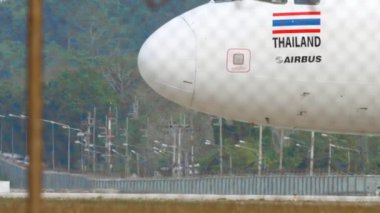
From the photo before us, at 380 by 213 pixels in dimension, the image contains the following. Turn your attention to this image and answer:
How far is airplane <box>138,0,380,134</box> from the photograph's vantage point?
24688 millimetres

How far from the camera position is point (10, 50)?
4397 inches

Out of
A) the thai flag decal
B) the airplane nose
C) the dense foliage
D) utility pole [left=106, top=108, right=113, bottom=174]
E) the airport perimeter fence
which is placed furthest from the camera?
utility pole [left=106, top=108, right=113, bottom=174]

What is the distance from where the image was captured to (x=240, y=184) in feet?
167

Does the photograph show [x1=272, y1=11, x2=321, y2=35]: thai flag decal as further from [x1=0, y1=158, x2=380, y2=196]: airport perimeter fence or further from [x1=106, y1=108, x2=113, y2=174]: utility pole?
[x1=106, y1=108, x2=113, y2=174]: utility pole

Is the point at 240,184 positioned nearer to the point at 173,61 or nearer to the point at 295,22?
the point at 173,61

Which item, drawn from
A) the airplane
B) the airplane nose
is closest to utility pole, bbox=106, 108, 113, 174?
the airplane nose

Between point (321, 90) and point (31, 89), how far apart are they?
1218 cm

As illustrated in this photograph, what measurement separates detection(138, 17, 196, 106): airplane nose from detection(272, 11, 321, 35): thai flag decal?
1.27m

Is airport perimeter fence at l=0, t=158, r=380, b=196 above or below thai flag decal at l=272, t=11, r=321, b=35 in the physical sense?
below

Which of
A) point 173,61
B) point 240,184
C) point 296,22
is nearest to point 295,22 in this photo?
point 296,22

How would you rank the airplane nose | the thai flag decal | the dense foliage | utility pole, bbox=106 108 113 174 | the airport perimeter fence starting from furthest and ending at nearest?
utility pole, bbox=106 108 113 174, the dense foliage, the airport perimeter fence, the airplane nose, the thai flag decal

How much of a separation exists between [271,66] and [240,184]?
25.9m

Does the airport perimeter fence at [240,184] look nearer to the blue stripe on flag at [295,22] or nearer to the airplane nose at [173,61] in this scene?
the airplane nose at [173,61]

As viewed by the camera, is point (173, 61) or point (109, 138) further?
point (109, 138)
